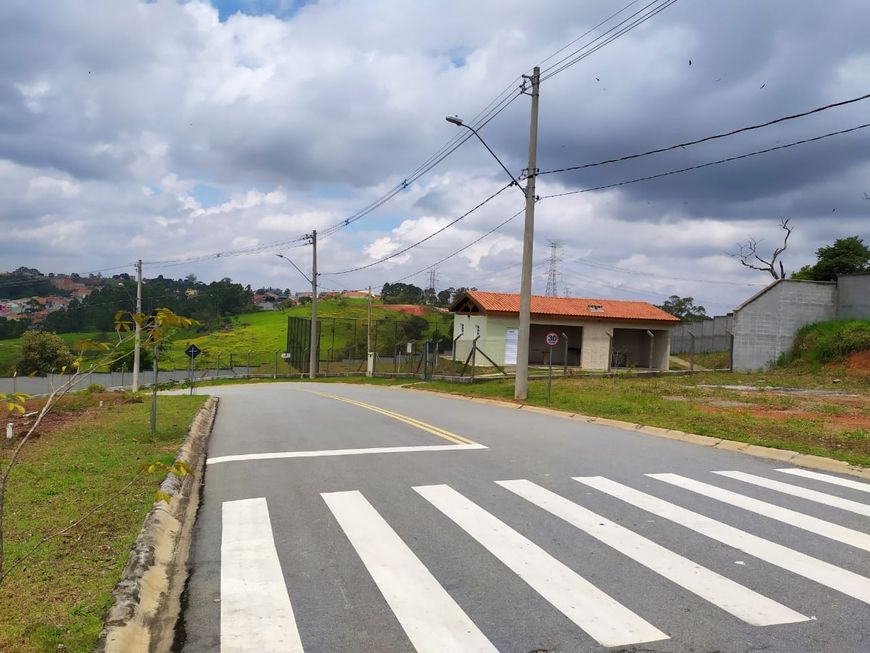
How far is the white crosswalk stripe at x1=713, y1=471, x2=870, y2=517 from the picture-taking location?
24.4 feet

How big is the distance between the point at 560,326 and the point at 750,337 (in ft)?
35.8

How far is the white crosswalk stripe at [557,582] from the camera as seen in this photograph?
427 cm

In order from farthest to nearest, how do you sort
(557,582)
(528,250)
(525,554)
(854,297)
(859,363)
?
(854,297) → (859,363) → (528,250) → (525,554) → (557,582)

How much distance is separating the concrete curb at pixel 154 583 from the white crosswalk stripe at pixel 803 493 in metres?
6.88

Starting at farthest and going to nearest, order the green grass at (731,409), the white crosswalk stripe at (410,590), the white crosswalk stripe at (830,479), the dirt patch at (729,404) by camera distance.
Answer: the dirt patch at (729,404), the green grass at (731,409), the white crosswalk stripe at (830,479), the white crosswalk stripe at (410,590)

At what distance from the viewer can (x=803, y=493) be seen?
8141mm

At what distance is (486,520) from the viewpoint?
22.2 feet

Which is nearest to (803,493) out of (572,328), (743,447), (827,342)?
(743,447)

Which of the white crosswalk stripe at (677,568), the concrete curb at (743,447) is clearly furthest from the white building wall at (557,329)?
Result: the white crosswalk stripe at (677,568)

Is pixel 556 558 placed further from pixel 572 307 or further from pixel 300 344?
pixel 300 344

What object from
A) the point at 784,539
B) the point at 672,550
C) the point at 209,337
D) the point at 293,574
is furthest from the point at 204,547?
the point at 209,337

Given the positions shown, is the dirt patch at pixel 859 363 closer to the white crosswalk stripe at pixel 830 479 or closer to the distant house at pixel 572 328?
the distant house at pixel 572 328

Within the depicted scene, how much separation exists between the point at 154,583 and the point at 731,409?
15703 millimetres

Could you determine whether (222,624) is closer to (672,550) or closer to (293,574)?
(293,574)
